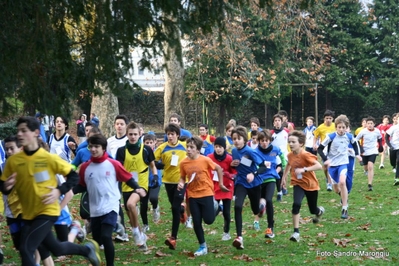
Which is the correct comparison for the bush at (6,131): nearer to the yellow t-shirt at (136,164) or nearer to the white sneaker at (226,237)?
the yellow t-shirt at (136,164)

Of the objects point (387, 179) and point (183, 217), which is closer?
point (183, 217)

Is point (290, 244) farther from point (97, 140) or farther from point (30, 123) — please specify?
point (30, 123)

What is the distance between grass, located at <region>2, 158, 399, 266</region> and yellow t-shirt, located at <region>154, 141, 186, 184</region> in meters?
0.96

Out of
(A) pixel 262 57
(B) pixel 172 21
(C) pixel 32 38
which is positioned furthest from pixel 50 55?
(A) pixel 262 57

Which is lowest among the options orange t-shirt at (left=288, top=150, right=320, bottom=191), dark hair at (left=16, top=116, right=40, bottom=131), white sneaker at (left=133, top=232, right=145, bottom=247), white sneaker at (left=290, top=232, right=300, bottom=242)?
white sneaker at (left=290, top=232, right=300, bottom=242)

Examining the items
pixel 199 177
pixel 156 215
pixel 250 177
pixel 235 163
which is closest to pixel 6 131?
pixel 156 215

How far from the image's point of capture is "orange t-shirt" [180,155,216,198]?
1045cm

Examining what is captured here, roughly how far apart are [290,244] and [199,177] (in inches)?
67.9

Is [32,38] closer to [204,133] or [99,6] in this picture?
[99,6]

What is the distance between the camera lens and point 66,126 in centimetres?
1309

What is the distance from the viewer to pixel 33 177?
25.0ft

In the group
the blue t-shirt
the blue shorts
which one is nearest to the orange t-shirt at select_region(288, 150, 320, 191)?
the blue t-shirt

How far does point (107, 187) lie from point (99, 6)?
2.46 m

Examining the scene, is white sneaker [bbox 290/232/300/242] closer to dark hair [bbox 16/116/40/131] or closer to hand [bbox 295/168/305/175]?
hand [bbox 295/168/305/175]
